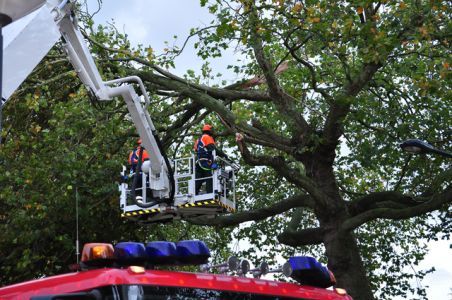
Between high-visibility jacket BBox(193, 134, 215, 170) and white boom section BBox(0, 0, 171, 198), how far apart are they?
Result: 1.14 metres

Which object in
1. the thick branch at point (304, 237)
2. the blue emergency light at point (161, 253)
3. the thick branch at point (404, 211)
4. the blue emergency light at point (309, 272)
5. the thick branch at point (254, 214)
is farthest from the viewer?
the thick branch at point (254, 214)

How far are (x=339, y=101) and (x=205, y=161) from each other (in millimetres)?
3212

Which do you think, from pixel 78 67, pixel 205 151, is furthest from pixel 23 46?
pixel 205 151

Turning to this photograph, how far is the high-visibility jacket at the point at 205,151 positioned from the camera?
16.2 meters

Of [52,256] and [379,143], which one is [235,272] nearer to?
[379,143]

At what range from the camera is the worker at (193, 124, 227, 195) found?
1619 centimetres

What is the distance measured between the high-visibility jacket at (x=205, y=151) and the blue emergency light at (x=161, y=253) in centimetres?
917

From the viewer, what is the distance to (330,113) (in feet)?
58.9

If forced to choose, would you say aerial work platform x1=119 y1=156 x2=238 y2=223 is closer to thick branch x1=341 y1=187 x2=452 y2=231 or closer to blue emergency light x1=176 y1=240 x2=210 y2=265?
thick branch x1=341 y1=187 x2=452 y2=231

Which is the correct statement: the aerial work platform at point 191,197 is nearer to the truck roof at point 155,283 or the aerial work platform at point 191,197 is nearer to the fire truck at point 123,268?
the fire truck at point 123,268

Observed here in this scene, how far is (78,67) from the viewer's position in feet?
38.2

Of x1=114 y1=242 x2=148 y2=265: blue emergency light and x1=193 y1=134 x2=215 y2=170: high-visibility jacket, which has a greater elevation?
x1=193 y1=134 x2=215 y2=170: high-visibility jacket

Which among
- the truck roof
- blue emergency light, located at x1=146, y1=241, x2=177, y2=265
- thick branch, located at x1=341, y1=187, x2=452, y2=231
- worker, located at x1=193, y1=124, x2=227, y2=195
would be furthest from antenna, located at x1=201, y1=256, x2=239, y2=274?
thick branch, located at x1=341, y1=187, x2=452, y2=231

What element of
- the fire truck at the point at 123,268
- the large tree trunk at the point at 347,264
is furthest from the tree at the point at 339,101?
the fire truck at the point at 123,268
